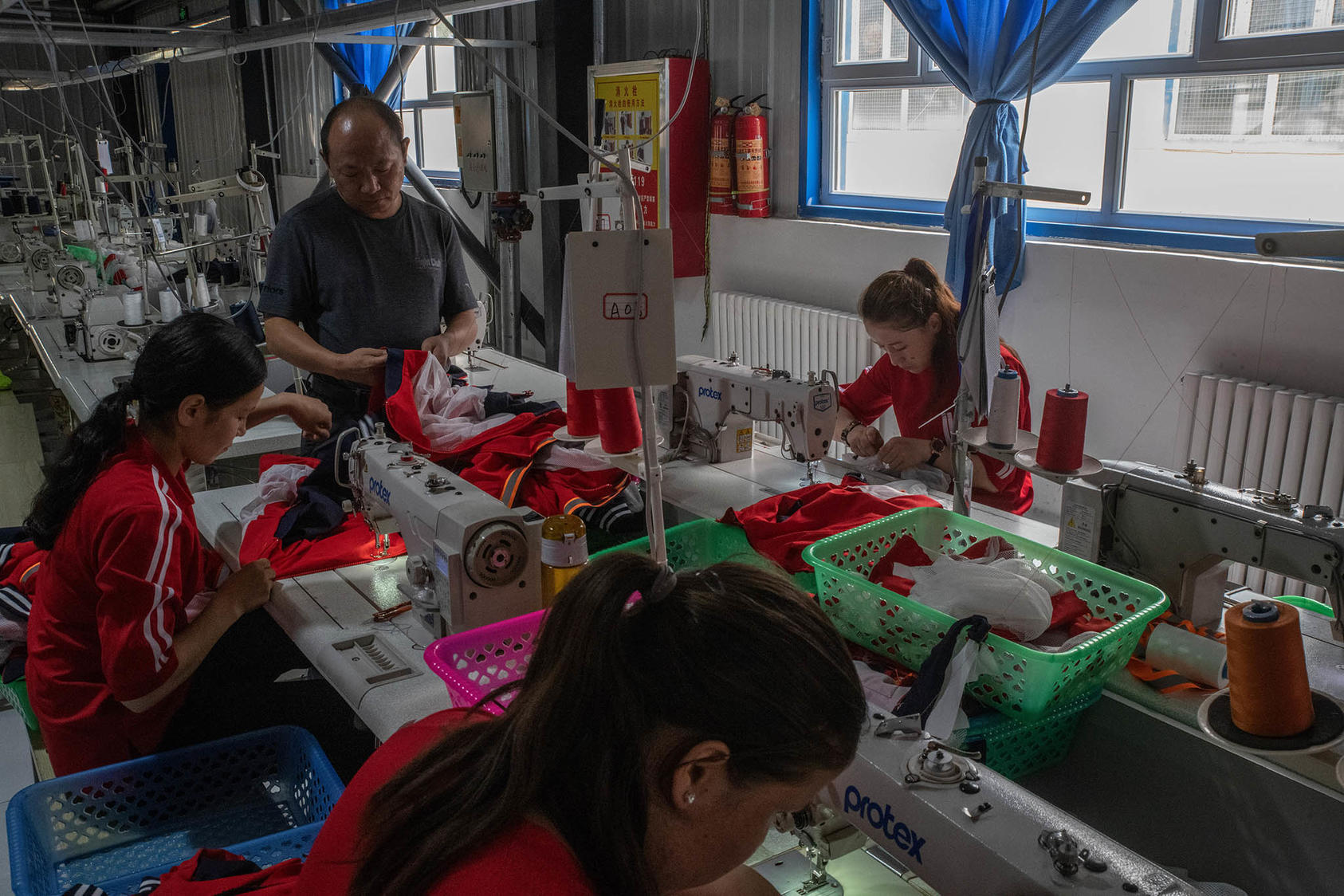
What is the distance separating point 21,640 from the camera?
7.29ft

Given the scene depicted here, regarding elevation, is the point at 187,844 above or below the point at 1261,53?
below

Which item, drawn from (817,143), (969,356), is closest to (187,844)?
(969,356)

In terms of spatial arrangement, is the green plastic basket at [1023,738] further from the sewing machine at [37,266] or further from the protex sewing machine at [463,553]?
the sewing machine at [37,266]

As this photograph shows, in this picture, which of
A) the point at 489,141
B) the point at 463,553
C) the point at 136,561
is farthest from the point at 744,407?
the point at 489,141

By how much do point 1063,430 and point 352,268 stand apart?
6.26 feet

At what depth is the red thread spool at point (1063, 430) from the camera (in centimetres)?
186

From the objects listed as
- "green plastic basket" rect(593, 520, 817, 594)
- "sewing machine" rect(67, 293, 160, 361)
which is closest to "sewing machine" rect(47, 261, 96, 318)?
"sewing machine" rect(67, 293, 160, 361)

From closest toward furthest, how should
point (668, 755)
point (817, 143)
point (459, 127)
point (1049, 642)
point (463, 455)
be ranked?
point (668, 755) < point (1049, 642) < point (463, 455) < point (817, 143) < point (459, 127)

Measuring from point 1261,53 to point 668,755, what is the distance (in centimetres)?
339

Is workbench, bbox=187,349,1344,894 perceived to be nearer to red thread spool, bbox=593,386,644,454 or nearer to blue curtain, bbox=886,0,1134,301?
red thread spool, bbox=593,386,644,454

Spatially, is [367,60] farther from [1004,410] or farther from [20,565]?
[1004,410]

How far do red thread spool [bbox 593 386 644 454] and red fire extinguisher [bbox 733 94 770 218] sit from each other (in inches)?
119

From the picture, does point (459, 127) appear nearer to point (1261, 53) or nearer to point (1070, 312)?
point (1070, 312)

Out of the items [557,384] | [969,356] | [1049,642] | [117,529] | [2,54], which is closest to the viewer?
[1049,642]
